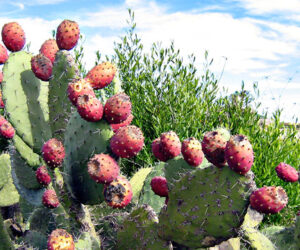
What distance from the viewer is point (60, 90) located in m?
2.78

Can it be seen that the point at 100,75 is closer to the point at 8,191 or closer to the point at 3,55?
the point at 3,55

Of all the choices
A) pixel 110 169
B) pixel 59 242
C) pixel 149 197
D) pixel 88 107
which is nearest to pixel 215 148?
pixel 110 169

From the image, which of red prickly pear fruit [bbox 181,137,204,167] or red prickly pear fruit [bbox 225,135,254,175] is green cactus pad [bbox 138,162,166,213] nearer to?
red prickly pear fruit [bbox 181,137,204,167]

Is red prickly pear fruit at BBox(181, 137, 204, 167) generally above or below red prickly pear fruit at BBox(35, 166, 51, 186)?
above

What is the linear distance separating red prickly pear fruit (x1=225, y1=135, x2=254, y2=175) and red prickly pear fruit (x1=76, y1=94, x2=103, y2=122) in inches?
28.8

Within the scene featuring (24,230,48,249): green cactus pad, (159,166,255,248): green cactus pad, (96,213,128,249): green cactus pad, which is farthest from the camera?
(24,230,48,249): green cactus pad

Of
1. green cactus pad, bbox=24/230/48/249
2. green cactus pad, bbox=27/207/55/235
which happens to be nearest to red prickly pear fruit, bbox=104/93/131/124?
green cactus pad, bbox=24/230/48/249

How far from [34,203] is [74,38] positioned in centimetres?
174

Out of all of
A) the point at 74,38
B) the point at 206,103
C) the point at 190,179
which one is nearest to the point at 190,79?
the point at 206,103

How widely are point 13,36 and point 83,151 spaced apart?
1330 mm

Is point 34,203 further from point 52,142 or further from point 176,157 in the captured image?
point 176,157

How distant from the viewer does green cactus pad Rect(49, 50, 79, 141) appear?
108 inches

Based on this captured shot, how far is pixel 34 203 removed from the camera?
3781 mm

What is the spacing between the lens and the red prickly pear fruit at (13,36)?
316cm
